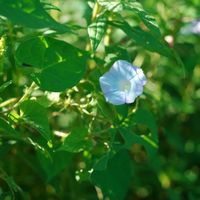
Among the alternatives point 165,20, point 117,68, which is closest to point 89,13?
point 117,68

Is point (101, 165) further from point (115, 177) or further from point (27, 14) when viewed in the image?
point (27, 14)

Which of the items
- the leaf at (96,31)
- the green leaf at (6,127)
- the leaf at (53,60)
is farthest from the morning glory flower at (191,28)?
the green leaf at (6,127)

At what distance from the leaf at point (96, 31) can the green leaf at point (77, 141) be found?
0.22 meters

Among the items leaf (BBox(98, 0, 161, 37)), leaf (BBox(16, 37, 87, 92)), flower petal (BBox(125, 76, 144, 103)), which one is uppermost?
leaf (BBox(98, 0, 161, 37))

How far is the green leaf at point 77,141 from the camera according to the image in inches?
50.0

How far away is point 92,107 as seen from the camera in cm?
135

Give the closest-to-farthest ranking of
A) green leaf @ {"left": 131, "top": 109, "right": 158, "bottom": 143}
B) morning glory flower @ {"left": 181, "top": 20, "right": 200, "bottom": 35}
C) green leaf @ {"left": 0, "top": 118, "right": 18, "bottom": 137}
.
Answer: green leaf @ {"left": 0, "top": 118, "right": 18, "bottom": 137} → green leaf @ {"left": 131, "top": 109, "right": 158, "bottom": 143} → morning glory flower @ {"left": 181, "top": 20, "right": 200, "bottom": 35}

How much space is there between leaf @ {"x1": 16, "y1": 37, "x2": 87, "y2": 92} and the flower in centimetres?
10

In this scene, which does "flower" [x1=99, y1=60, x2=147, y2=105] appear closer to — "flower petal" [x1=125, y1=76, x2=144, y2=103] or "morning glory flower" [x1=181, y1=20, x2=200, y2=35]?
"flower petal" [x1=125, y1=76, x2=144, y2=103]

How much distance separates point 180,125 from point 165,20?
0.45 metres

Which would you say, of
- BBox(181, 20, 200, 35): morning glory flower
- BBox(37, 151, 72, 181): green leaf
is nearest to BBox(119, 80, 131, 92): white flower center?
BBox(37, 151, 72, 181): green leaf

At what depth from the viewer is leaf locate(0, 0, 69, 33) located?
3.34ft

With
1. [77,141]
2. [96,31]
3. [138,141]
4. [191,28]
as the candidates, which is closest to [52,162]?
[77,141]

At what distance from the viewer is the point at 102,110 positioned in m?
1.29
